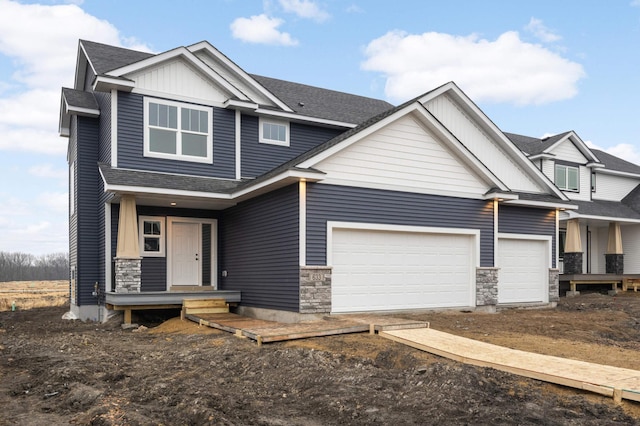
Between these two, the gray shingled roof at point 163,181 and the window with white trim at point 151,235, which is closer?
the gray shingled roof at point 163,181

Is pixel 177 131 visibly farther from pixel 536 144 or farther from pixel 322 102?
pixel 536 144

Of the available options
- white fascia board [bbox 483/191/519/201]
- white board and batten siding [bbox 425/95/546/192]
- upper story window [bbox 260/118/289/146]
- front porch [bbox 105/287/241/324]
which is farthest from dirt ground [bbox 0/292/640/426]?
upper story window [bbox 260/118/289/146]

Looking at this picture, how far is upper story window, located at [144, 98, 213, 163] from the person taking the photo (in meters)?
15.3

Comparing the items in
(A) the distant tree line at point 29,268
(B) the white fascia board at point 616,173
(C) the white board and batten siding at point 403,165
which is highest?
(B) the white fascia board at point 616,173

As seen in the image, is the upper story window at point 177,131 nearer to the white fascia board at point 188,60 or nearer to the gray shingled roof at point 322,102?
the white fascia board at point 188,60

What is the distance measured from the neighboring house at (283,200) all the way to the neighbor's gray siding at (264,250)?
6 cm

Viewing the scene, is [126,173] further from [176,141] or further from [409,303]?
[409,303]

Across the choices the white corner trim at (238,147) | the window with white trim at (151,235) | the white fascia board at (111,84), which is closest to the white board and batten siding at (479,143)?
the white corner trim at (238,147)

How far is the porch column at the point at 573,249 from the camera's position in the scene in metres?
24.4

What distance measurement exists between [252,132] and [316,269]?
6312 millimetres

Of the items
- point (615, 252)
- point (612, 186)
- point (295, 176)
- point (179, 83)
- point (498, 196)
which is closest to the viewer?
point (295, 176)

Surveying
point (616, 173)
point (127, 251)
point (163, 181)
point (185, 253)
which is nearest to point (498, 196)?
point (163, 181)

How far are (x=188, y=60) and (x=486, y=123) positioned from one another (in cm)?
939

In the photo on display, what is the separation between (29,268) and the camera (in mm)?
81750
